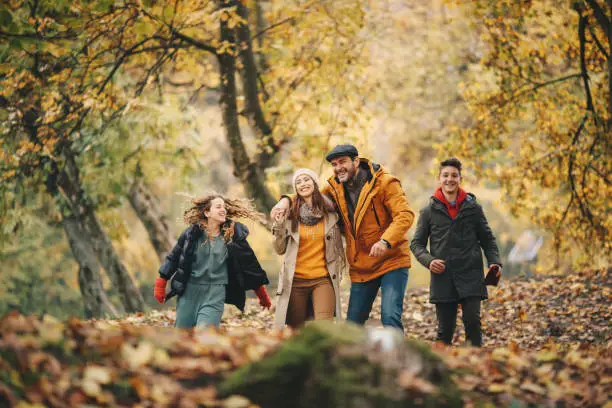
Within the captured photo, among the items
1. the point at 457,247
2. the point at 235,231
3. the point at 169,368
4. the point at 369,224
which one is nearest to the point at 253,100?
the point at 235,231

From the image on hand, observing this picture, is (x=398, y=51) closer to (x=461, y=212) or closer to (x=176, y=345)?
(x=461, y=212)

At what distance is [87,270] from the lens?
567 inches

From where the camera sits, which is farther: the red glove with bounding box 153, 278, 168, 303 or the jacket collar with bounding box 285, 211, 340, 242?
the red glove with bounding box 153, 278, 168, 303

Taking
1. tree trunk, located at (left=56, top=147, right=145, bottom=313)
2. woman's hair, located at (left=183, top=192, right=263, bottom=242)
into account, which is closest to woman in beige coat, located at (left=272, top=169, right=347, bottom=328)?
woman's hair, located at (left=183, top=192, right=263, bottom=242)

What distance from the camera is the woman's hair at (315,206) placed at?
5973 mm

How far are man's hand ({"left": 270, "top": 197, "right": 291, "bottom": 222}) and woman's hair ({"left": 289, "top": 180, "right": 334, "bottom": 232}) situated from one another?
0.21ft

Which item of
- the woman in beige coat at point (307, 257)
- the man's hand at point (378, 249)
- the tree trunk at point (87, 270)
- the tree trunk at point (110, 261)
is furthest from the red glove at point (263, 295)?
the tree trunk at point (87, 270)

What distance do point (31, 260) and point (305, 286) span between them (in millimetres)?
19403

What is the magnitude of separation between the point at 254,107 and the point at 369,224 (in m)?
5.76

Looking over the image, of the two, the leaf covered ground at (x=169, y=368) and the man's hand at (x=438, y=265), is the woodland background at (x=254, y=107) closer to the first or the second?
the man's hand at (x=438, y=265)

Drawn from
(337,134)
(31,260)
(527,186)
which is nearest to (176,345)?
(337,134)

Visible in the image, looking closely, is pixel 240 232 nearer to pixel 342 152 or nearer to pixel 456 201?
pixel 342 152

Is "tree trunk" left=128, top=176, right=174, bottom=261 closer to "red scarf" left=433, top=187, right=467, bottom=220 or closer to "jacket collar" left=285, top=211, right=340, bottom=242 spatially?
"jacket collar" left=285, top=211, right=340, bottom=242

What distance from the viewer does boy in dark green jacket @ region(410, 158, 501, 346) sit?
595 cm
